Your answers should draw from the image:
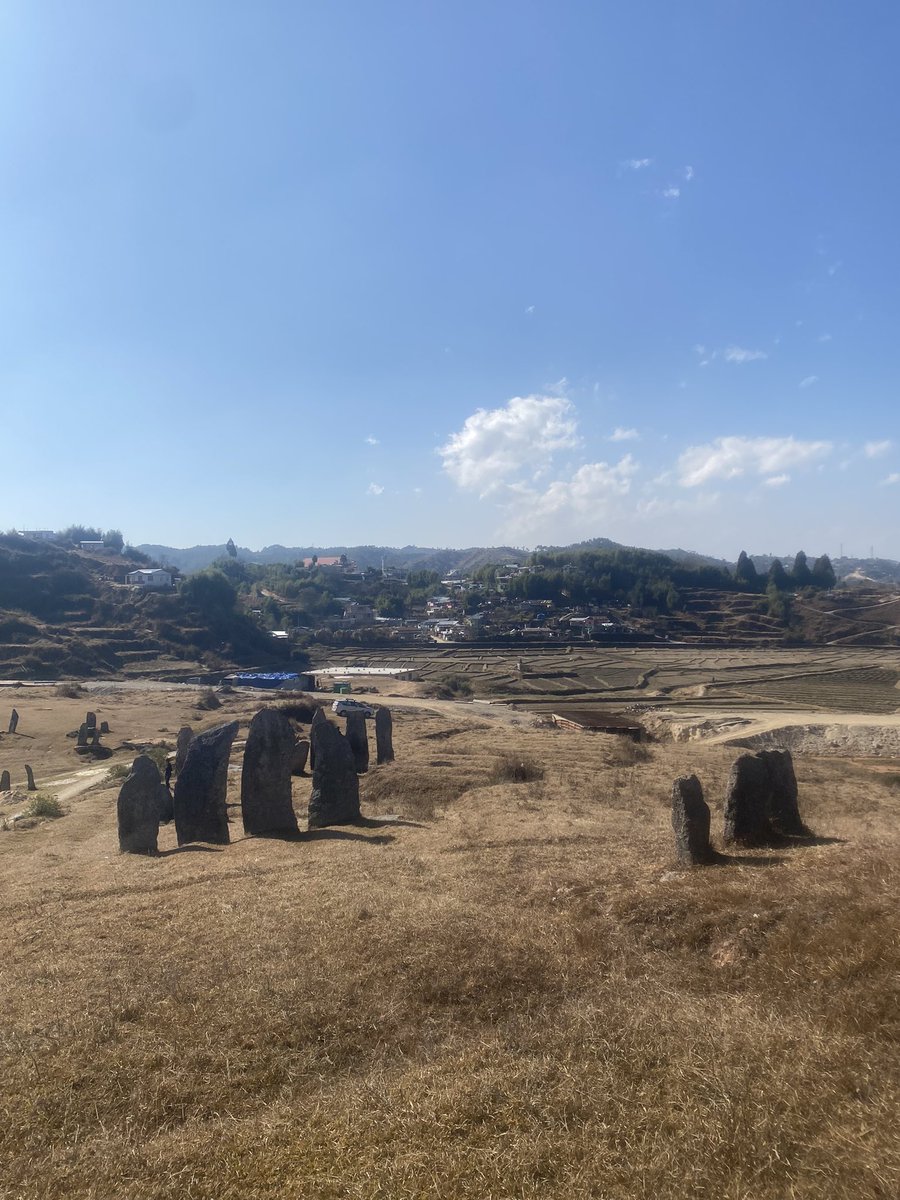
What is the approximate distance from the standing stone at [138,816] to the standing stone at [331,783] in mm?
3728

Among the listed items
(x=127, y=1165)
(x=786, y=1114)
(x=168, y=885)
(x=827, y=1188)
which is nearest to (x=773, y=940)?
(x=786, y=1114)

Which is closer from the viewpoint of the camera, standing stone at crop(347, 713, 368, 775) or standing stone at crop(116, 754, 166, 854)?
standing stone at crop(116, 754, 166, 854)

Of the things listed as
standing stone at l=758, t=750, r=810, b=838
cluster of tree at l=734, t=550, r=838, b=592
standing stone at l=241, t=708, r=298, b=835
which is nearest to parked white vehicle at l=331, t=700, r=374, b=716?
standing stone at l=241, t=708, r=298, b=835

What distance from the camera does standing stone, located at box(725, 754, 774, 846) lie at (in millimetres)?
13562

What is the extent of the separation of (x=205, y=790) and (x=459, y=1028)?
12525 millimetres

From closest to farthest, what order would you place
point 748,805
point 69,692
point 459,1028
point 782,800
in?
point 459,1028 → point 748,805 → point 782,800 → point 69,692

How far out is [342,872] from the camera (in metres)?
13.2

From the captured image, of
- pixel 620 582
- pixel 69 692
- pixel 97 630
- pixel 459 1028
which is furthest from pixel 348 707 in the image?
pixel 620 582

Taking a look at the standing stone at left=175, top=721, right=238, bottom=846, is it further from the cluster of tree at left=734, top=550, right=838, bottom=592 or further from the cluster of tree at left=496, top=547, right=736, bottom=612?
the cluster of tree at left=734, top=550, right=838, bottom=592

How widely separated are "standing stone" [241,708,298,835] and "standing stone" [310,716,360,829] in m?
0.73

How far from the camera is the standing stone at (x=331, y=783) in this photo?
18.9 metres

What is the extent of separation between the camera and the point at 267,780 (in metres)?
18.4

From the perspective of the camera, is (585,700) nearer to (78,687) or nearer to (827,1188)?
(78,687)

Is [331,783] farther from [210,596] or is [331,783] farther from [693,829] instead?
[210,596]
